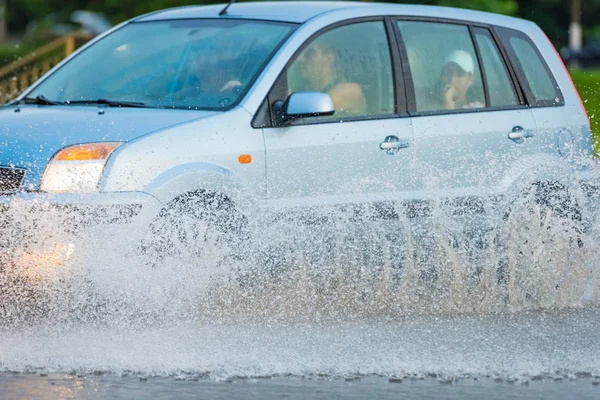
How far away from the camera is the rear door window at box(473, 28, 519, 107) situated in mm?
9227

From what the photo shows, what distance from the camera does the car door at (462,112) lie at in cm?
866

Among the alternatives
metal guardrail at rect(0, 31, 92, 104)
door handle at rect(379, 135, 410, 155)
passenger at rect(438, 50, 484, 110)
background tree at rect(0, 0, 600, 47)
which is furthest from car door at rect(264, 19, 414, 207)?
metal guardrail at rect(0, 31, 92, 104)

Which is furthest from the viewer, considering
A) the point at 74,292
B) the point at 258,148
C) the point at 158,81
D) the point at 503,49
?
the point at 503,49

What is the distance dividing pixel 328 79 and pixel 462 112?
2.93ft

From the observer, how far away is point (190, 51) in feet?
28.3

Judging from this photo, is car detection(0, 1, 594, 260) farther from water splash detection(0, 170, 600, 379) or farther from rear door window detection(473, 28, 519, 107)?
water splash detection(0, 170, 600, 379)

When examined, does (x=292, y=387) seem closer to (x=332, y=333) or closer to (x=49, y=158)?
(x=332, y=333)

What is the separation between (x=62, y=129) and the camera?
25.1 feet

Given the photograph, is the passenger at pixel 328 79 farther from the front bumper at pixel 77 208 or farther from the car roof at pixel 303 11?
the front bumper at pixel 77 208

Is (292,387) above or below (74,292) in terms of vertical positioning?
below

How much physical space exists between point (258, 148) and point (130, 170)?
0.76 metres

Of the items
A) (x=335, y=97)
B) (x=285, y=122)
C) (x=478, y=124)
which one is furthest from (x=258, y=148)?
(x=478, y=124)

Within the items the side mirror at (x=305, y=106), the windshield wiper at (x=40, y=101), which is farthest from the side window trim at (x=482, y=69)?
the windshield wiper at (x=40, y=101)

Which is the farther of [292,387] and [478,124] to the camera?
[478,124]
